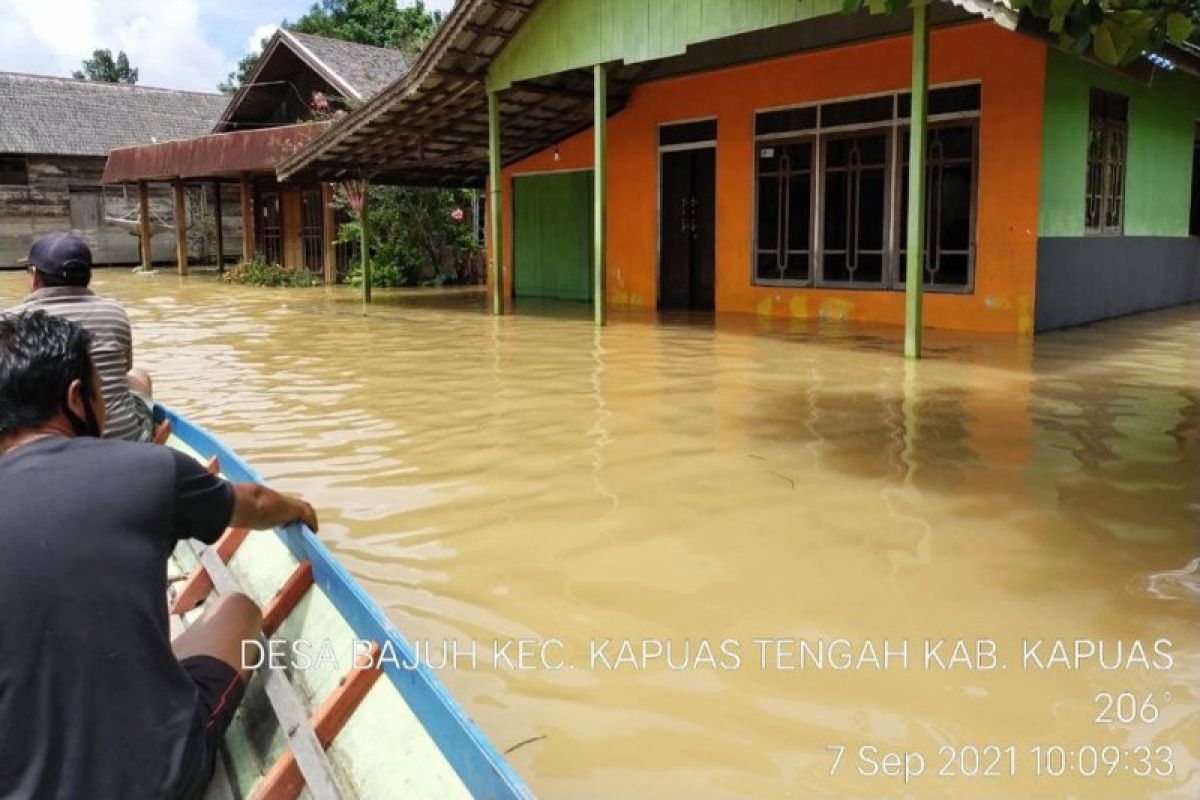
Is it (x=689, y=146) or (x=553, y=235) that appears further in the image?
(x=553, y=235)

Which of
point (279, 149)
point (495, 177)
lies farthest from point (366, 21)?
point (495, 177)

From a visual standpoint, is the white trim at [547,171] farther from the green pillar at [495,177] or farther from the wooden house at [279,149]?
the wooden house at [279,149]

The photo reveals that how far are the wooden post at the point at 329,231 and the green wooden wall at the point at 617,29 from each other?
29.7 ft

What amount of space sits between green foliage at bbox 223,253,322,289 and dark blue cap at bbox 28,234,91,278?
1670 cm

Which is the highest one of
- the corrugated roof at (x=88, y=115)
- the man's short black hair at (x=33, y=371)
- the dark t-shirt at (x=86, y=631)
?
the corrugated roof at (x=88, y=115)

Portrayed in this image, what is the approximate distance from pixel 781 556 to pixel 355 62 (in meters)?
20.5

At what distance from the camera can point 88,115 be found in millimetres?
29016

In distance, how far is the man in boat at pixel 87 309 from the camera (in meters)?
4.10

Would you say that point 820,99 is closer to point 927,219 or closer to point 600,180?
point 927,219

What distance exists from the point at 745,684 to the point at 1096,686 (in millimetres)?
955

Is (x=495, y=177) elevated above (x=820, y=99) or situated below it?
below

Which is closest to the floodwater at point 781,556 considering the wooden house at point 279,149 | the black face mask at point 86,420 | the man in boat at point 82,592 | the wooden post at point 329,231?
the man in boat at point 82,592

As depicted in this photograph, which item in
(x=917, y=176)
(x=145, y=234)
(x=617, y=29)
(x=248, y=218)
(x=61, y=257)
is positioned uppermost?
(x=617, y=29)

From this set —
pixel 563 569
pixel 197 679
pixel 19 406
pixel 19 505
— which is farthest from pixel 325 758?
pixel 563 569
